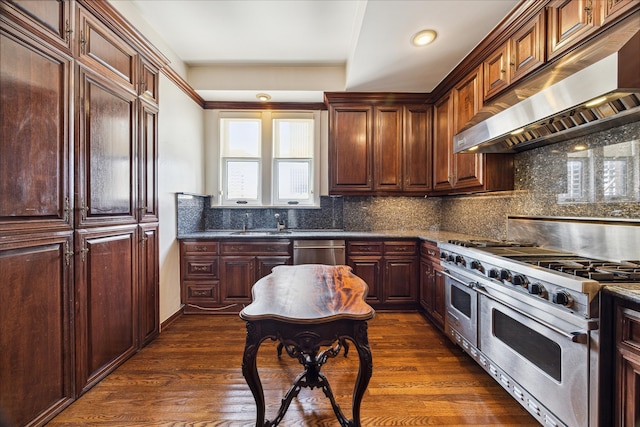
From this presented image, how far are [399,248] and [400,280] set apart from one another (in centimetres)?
38

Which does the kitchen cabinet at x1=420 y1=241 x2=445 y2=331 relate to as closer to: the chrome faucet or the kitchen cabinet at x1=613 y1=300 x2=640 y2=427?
the kitchen cabinet at x1=613 y1=300 x2=640 y2=427

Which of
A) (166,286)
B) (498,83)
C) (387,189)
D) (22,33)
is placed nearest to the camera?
(22,33)

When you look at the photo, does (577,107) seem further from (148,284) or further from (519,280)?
(148,284)

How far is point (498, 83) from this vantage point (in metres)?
2.29

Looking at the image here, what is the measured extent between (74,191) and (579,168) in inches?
131

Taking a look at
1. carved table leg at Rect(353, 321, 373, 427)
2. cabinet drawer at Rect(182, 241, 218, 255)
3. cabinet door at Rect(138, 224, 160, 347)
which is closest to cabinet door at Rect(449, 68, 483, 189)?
carved table leg at Rect(353, 321, 373, 427)

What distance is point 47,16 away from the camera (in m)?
1.55

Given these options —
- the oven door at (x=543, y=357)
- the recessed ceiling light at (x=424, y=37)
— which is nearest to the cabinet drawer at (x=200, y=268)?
the oven door at (x=543, y=357)

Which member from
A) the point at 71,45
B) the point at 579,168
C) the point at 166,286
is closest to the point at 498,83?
the point at 579,168

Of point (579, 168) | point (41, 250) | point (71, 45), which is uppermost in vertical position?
point (71, 45)

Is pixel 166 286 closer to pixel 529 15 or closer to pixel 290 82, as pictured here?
pixel 290 82

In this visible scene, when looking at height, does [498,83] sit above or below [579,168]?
above

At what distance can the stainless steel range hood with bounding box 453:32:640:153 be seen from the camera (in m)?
1.14

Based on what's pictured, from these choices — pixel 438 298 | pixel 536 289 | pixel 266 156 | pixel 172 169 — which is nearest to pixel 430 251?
pixel 438 298
